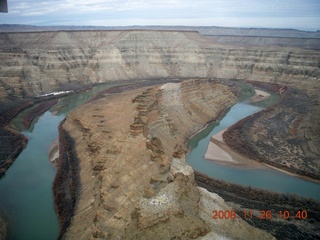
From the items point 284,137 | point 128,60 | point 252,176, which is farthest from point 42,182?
point 128,60

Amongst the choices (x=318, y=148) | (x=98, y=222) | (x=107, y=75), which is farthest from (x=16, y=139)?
(x=107, y=75)

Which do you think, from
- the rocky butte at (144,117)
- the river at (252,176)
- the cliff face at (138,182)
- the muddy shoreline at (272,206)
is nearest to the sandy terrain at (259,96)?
the rocky butte at (144,117)

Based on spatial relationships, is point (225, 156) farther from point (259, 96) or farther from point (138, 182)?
point (259, 96)

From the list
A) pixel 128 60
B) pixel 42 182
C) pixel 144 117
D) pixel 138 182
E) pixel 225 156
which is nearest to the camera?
pixel 138 182

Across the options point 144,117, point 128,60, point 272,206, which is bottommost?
point 272,206

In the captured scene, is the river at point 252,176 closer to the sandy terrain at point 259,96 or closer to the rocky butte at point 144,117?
the rocky butte at point 144,117

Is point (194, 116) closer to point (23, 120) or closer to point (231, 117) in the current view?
point (231, 117)
